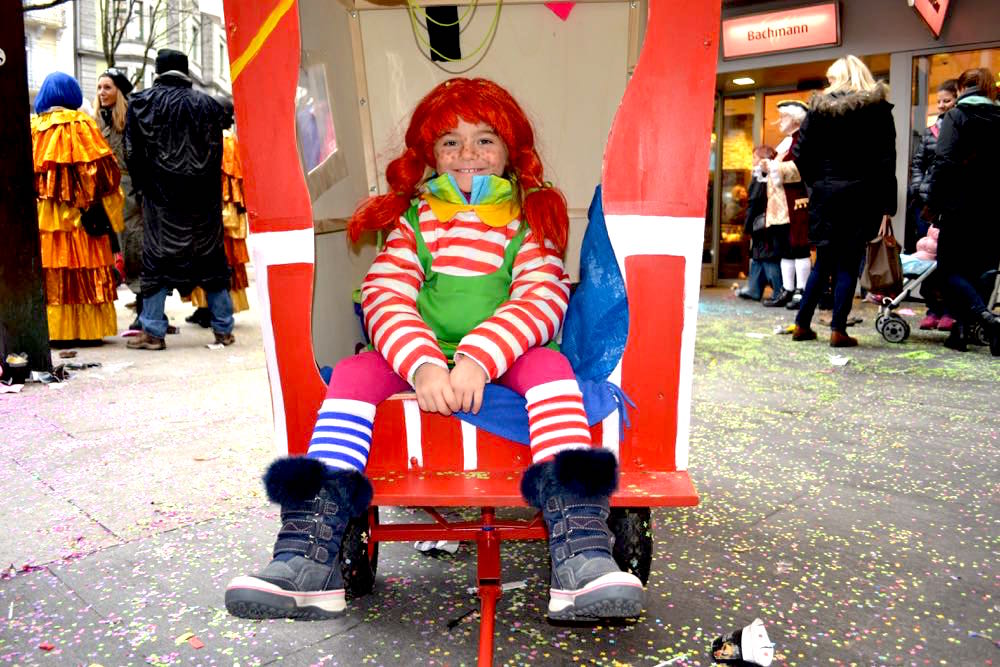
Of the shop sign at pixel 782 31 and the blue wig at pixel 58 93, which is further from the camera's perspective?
the shop sign at pixel 782 31

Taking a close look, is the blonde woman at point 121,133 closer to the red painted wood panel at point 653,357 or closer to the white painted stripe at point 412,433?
the white painted stripe at point 412,433

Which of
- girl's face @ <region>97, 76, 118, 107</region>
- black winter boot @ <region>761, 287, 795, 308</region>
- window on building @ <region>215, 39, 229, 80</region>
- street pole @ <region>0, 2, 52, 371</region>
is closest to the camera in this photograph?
Result: street pole @ <region>0, 2, 52, 371</region>

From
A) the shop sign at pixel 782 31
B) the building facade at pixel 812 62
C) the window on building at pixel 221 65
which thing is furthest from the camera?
the window on building at pixel 221 65

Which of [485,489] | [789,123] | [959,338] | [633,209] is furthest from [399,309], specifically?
[789,123]

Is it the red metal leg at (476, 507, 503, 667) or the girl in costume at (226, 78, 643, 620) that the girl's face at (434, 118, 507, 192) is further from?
the red metal leg at (476, 507, 503, 667)

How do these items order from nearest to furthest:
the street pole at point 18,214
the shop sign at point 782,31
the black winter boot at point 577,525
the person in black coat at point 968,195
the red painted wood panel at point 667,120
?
the black winter boot at point 577,525, the red painted wood panel at point 667,120, the street pole at point 18,214, the person in black coat at point 968,195, the shop sign at point 782,31

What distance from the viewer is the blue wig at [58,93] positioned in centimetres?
568

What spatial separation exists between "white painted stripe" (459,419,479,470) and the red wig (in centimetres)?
62

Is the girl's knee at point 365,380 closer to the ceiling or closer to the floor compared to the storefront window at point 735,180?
closer to the floor

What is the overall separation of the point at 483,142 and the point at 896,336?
Answer: 4695 mm

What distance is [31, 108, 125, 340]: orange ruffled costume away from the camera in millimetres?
5543

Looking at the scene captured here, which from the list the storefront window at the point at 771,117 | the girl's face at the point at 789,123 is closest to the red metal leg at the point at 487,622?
the girl's face at the point at 789,123

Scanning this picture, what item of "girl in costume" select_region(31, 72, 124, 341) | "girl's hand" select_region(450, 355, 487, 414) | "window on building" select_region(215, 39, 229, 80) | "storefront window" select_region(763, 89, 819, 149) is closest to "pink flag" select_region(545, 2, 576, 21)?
"girl's hand" select_region(450, 355, 487, 414)

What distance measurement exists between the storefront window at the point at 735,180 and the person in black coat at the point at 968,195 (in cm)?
442
